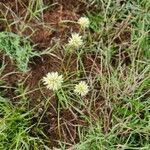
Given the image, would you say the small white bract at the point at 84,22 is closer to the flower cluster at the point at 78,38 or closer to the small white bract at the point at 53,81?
the flower cluster at the point at 78,38

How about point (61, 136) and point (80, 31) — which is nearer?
point (61, 136)

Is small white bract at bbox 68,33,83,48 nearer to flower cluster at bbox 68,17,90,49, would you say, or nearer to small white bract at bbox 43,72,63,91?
flower cluster at bbox 68,17,90,49

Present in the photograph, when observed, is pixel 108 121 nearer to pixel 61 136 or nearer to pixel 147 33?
pixel 61 136

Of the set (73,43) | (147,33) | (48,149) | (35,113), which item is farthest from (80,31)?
(48,149)

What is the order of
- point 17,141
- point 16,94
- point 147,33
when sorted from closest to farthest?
point 17,141, point 16,94, point 147,33

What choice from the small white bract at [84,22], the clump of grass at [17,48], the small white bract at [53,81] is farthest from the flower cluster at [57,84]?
the small white bract at [84,22]

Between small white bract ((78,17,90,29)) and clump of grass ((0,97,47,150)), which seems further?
small white bract ((78,17,90,29))

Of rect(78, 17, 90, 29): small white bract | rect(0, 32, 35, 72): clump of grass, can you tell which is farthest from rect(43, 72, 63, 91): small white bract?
rect(78, 17, 90, 29): small white bract
